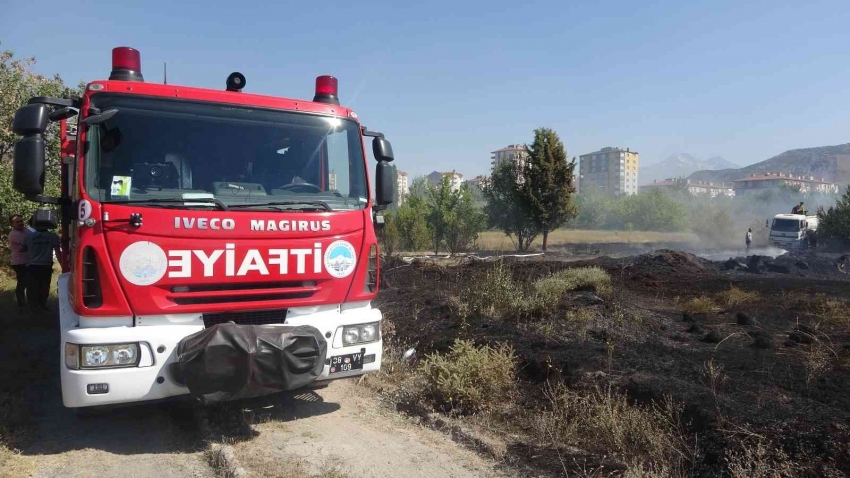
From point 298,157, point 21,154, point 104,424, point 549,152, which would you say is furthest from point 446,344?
point 549,152

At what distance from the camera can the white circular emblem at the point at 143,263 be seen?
420 centimetres

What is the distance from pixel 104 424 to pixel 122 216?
2.10 meters

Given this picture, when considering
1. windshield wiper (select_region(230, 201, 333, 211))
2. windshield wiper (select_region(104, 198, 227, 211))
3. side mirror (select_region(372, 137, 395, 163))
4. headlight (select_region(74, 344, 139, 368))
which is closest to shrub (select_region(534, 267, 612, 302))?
side mirror (select_region(372, 137, 395, 163))

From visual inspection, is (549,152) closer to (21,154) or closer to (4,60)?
(4,60)

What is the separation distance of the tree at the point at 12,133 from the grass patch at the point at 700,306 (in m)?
12.6

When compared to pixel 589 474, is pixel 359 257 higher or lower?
higher

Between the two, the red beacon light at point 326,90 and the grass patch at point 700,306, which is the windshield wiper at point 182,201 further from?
the grass patch at point 700,306

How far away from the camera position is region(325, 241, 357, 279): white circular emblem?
491 cm

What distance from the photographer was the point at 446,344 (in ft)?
23.9

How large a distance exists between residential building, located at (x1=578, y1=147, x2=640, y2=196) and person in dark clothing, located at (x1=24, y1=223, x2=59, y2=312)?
474ft

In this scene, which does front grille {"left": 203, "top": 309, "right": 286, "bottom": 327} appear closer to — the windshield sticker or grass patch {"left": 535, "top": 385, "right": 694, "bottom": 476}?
the windshield sticker

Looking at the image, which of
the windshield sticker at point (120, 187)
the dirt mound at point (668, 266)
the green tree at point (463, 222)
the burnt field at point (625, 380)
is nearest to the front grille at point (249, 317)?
the windshield sticker at point (120, 187)

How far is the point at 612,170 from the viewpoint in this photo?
15162cm

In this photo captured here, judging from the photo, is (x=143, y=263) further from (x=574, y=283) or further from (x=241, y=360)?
(x=574, y=283)
